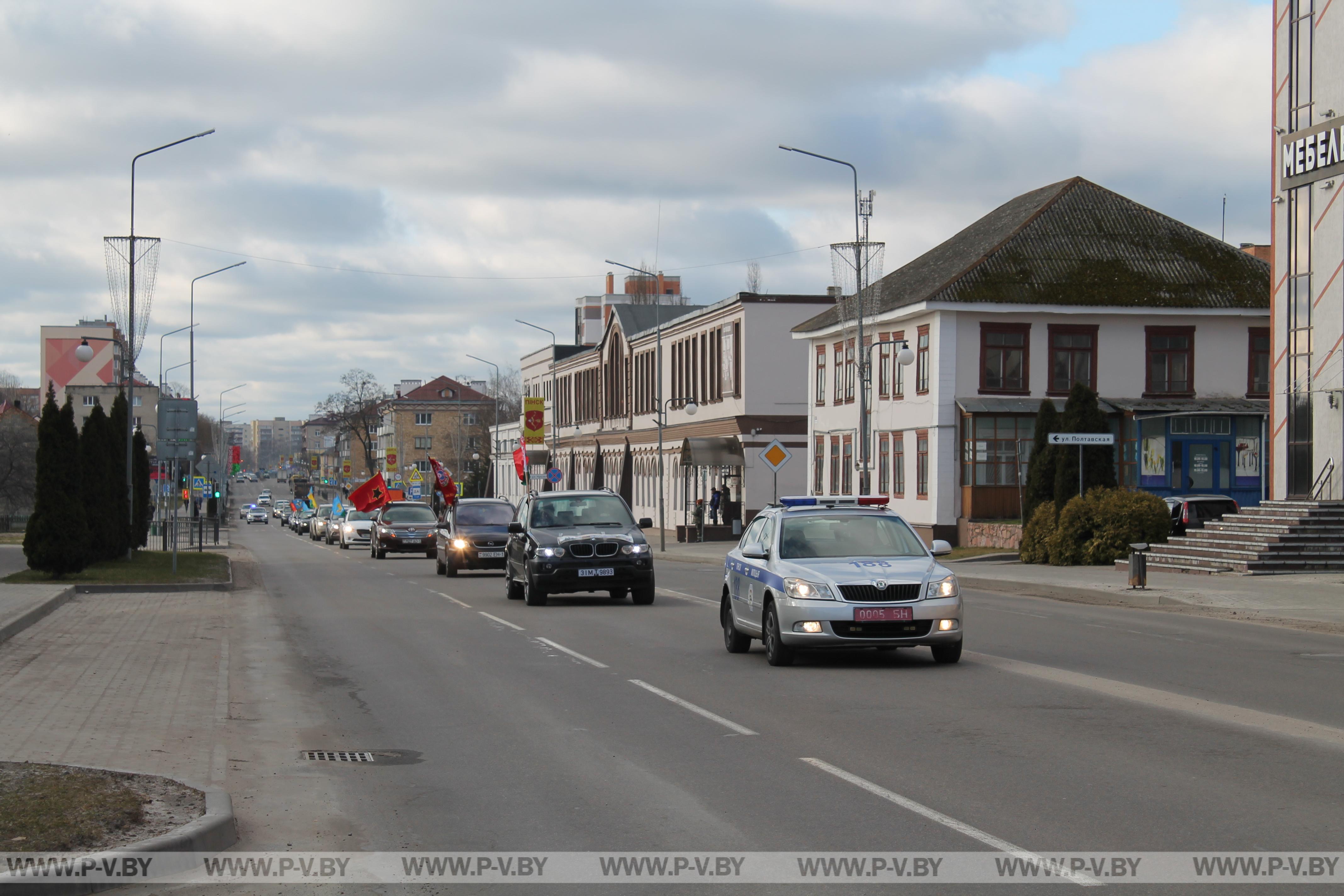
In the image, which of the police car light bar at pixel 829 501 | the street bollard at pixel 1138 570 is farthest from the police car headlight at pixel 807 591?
Answer: the street bollard at pixel 1138 570

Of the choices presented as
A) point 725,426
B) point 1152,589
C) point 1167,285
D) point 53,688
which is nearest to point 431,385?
point 725,426

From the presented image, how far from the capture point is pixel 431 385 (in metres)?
181

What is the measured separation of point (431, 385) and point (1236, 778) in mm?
175659

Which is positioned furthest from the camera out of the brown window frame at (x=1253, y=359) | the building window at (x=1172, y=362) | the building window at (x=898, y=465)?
the building window at (x=898, y=465)

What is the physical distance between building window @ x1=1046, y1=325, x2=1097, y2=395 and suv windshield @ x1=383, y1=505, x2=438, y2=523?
1957 cm

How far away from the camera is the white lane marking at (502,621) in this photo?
19.4m

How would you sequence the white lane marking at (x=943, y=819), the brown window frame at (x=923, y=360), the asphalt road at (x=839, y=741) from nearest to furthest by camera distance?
1. the white lane marking at (x=943, y=819)
2. the asphalt road at (x=839, y=741)
3. the brown window frame at (x=923, y=360)

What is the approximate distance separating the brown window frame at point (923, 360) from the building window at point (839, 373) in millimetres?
6260

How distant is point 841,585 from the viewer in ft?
45.5

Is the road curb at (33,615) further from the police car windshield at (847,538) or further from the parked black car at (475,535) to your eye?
the police car windshield at (847,538)

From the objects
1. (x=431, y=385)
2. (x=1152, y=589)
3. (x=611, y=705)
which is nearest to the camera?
(x=611, y=705)

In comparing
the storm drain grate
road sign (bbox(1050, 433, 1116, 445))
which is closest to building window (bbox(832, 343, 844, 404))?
road sign (bbox(1050, 433, 1116, 445))

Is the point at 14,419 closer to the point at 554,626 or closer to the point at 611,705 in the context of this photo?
the point at 554,626

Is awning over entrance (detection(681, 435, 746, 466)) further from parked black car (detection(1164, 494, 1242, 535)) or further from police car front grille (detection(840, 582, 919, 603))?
police car front grille (detection(840, 582, 919, 603))
